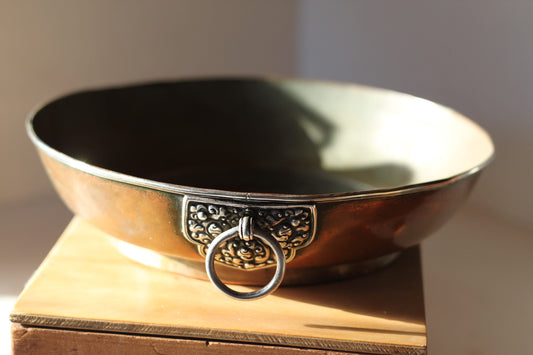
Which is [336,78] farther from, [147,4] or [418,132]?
[418,132]

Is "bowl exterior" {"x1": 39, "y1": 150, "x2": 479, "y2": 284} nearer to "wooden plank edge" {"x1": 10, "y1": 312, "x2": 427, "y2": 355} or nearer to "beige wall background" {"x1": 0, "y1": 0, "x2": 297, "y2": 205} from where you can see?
"wooden plank edge" {"x1": 10, "y1": 312, "x2": 427, "y2": 355}

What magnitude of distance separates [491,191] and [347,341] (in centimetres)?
74

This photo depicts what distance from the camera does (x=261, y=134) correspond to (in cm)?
117

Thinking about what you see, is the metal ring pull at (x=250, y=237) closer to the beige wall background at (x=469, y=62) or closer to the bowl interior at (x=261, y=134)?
the bowl interior at (x=261, y=134)

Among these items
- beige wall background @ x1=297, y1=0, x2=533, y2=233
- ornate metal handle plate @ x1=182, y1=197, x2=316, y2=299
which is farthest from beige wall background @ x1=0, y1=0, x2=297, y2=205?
ornate metal handle plate @ x1=182, y1=197, x2=316, y2=299

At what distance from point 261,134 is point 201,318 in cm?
49

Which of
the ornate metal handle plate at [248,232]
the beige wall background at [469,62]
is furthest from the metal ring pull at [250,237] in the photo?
the beige wall background at [469,62]

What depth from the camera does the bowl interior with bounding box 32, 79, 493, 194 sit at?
3.41 feet

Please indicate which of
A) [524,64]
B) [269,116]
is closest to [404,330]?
[269,116]

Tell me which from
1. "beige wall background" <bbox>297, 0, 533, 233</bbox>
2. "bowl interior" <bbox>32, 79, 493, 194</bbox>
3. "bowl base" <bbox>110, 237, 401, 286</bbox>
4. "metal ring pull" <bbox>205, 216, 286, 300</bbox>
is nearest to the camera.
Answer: "metal ring pull" <bbox>205, 216, 286, 300</bbox>

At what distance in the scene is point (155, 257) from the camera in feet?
2.72

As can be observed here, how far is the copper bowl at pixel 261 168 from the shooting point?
2.24 ft

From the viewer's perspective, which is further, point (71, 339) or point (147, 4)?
point (147, 4)

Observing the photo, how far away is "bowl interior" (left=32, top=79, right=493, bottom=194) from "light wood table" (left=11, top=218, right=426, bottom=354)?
0.83 feet
